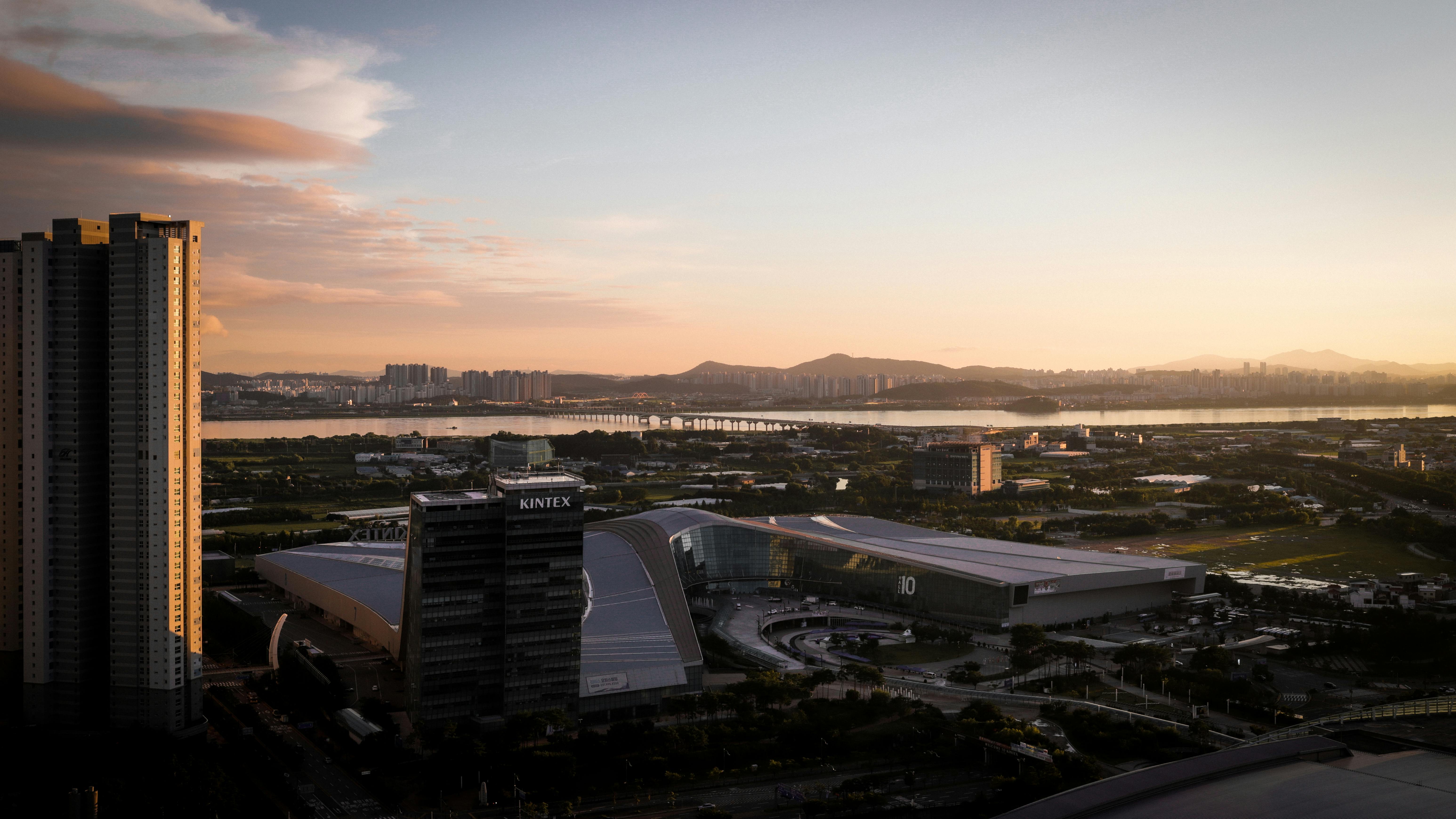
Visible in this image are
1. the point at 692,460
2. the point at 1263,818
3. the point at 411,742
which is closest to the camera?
the point at 1263,818

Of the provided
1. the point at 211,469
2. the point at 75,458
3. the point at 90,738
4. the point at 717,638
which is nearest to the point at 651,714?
the point at 717,638

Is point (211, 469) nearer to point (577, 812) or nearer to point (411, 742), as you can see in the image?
point (411, 742)

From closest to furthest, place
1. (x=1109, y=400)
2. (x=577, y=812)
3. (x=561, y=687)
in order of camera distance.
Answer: (x=577, y=812), (x=561, y=687), (x=1109, y=400)

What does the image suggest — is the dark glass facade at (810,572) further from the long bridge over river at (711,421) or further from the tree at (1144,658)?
the long bridge over river at (711,421)

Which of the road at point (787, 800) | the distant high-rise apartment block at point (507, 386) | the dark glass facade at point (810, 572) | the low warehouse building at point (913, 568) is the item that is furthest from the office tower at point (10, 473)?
the distant high-rise apartment block at point (507, 386)

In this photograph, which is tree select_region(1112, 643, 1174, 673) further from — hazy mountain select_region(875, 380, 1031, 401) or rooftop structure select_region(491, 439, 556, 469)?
hazy mountain select_region(875, 380, 1031, 401)

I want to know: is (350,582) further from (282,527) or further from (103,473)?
(282,527)

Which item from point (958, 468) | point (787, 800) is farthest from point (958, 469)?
point (787, 800)
